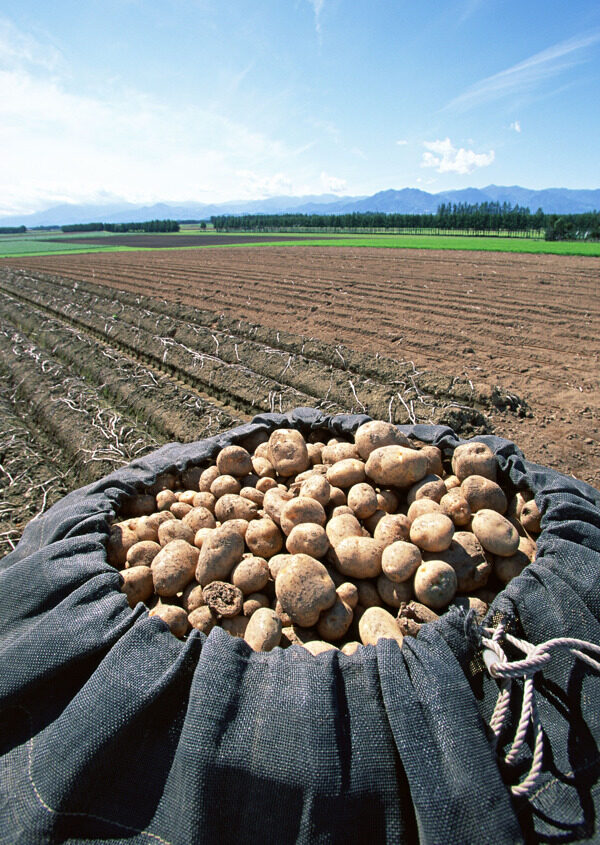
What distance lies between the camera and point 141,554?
2.49 meters

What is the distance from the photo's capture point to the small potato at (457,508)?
250 centimetres

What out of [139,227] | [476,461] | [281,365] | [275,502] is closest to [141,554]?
[275,502]

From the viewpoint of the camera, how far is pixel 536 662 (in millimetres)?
1512

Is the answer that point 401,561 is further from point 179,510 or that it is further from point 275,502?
point 179,510

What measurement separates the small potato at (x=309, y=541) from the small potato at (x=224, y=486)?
A: 78 centimetres

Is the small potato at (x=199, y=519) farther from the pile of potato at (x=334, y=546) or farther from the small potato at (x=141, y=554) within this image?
the small potato at (x=141, y=554)

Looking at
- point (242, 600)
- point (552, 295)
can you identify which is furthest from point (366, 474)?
point (552, 295)

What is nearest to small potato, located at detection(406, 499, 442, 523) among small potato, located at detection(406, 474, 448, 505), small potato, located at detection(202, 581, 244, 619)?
small potato, located at detection(406, 474, 448, 505)

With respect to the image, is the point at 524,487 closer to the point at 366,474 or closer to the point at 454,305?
the point at 366,474

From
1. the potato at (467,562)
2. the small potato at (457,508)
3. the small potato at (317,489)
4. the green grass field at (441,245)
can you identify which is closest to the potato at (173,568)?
the small potato at (317,489)

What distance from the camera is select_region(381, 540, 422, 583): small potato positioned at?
2160 mm

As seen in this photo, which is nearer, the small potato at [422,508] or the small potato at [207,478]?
the small potato at [422,508]

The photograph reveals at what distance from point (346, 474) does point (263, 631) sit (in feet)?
3.71

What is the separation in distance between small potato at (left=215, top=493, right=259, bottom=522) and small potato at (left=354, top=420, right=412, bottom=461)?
2.63 feet
